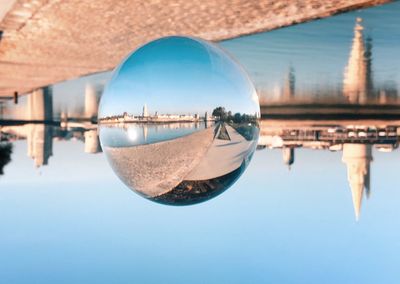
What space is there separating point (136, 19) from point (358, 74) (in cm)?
860

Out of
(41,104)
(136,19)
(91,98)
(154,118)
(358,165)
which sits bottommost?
(358,165)

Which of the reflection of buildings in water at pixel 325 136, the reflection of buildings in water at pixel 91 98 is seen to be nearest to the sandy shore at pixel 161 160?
the reflection of buildings in water at pixel 325 136

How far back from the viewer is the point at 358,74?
61.2 ft

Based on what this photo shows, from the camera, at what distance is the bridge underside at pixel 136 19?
41.0 feet

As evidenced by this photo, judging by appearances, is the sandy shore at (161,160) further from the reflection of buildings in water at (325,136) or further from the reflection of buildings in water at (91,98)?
the reflection of buildings in water at (91,98)

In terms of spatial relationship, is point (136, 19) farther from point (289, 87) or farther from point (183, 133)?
point (183, 133)

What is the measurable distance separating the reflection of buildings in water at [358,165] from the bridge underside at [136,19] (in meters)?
7.13

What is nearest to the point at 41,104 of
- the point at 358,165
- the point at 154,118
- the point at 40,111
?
the point at 40,111

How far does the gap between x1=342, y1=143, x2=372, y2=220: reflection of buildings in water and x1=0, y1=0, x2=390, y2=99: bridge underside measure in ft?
23.4

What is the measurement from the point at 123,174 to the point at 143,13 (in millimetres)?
9637

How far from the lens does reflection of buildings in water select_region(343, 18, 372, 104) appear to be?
16.8m

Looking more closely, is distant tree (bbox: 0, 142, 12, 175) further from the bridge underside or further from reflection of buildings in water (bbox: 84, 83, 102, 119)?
reflection of buildings in water (bbox: 84, 83, 102, 119)

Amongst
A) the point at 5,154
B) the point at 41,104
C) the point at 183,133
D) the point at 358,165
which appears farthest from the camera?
the point at 358,165

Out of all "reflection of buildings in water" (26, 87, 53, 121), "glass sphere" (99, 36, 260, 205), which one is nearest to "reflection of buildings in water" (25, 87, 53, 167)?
"reflection of buildings in water" (26, 87, 53, 121)
